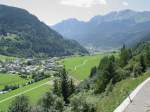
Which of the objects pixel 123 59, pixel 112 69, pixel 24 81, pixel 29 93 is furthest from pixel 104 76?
pixel 24 81

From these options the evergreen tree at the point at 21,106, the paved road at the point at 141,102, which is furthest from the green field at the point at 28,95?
the paved road at the point at 141,102

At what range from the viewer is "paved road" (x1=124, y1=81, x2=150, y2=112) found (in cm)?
1300

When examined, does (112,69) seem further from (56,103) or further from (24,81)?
(24,81)

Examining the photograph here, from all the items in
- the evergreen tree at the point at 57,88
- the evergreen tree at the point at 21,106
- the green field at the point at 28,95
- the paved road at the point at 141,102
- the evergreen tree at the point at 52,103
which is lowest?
the green field at the point at 28,95

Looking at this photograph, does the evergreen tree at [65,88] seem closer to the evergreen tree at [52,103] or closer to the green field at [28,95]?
the evergreen tree at [52,103]


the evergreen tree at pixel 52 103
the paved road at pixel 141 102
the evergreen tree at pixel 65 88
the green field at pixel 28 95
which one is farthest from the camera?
the green field at pixel 28 95

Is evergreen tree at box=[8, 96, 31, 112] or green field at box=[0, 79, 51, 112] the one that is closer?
evergreen tree at box=[8, 96, 31, 112]

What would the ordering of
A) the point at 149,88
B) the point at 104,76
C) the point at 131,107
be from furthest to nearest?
the point at 104,76, the point at 149,88, the point at 131,107

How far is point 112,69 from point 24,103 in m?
43.9

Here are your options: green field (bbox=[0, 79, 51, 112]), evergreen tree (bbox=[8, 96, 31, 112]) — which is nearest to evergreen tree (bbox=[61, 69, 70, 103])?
evergreen tree (bbox=[8, 96, 31, 112])

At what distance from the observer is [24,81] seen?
Answer: 199750 mm

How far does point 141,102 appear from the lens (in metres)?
14.4

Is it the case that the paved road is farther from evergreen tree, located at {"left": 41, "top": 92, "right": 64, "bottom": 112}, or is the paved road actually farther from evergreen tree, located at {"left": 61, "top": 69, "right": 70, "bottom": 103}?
evergreen tree, located at {"left": 61, "top": 69, "right": 70, "bottom": 103}

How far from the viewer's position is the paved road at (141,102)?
512 inches
